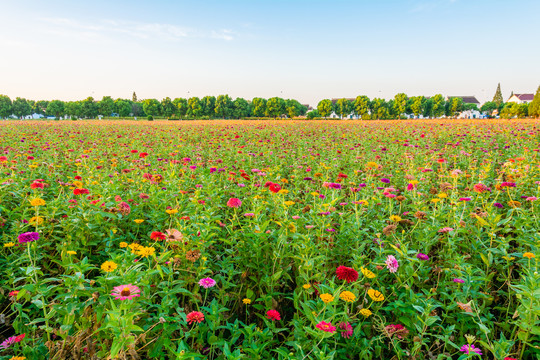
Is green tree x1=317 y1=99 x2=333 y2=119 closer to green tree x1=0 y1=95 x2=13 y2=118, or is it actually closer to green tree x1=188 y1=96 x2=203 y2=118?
green tree x1=188 y1=96 x2=203 y2=118

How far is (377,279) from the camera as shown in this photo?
2125mm

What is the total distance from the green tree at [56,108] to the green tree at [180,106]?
124 feet

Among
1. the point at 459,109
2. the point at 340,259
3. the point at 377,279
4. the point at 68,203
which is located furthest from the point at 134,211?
the point at 459,109

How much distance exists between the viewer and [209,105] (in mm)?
86000

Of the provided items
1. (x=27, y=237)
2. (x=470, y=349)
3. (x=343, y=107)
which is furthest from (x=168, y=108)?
(x=470, y=349)

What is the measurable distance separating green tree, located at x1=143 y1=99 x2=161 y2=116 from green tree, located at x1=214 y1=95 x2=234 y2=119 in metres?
20.0

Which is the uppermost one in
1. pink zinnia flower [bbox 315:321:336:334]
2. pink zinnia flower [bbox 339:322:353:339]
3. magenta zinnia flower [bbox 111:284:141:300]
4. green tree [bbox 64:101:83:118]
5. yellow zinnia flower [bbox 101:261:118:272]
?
green tree [bbox 64:101:83:118]

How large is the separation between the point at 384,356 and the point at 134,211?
110 inches

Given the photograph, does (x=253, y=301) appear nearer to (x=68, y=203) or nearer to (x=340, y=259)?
(x=340, y=259)

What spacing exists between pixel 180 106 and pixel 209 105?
8.73 meters

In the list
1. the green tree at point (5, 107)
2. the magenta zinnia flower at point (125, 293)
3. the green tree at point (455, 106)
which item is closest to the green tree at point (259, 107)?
the green tree at point (455, 106)

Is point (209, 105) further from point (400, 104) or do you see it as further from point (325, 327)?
point (325, 327)

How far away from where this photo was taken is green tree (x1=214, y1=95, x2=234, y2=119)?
84.8 meters

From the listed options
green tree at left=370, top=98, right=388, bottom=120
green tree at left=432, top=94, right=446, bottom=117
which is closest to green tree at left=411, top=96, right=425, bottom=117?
green tree at left=432, top=94, right=446, bottom=117
